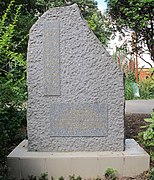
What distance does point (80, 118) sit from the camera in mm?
4070

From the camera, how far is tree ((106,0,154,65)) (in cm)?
784

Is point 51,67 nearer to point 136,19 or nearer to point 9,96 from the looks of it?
point 9,96

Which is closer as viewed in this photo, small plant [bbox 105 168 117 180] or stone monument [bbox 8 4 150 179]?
small plant [bbox 105 168 117 180]

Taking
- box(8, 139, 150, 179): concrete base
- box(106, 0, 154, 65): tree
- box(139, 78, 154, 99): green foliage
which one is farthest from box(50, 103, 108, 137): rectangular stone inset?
box(139, 78, 154, 99): green foliage

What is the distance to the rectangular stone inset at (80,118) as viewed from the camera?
160 inches

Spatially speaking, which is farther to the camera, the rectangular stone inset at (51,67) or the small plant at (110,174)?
the rectangular stone inset at (51,67)

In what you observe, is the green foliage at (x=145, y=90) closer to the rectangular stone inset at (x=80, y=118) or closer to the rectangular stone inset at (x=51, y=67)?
the rectangular stone inset at (x=80, y=118)

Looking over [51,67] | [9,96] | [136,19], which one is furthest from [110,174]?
[136,19]

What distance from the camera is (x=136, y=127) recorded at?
637 cm

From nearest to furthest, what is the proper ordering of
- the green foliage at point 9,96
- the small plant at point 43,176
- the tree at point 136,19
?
1. the small plant at point 43,176
2. the green foliage at point 9,96
3. the tree at point 136,19

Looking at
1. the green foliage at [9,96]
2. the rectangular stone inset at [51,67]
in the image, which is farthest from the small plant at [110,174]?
the green foliage at [9,96]

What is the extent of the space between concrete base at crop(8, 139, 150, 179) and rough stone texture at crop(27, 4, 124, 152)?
223mm

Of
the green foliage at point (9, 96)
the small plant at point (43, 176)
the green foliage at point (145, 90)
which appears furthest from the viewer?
the green foliage at point (145, 90)

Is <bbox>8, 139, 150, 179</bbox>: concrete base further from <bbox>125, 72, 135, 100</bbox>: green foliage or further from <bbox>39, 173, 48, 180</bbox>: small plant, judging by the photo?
<bbox>125, 72, 135, 100</bbox>: green foliage
